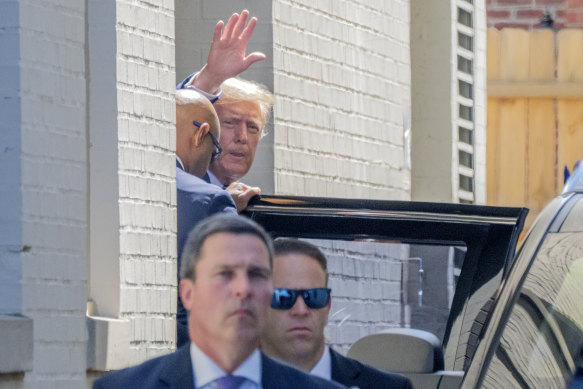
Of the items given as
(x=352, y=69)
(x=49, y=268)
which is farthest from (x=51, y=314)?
(x=352, y=69)

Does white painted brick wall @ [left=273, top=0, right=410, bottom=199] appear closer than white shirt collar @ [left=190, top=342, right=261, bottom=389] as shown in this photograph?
No

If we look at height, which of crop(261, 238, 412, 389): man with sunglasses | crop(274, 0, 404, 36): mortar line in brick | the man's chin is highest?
crop(274, 0, 404, 36): mortar line in brick

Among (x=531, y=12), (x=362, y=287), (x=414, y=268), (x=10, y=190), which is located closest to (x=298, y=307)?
(x=362, y=287)

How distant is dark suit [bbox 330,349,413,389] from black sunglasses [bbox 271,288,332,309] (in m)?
0.15

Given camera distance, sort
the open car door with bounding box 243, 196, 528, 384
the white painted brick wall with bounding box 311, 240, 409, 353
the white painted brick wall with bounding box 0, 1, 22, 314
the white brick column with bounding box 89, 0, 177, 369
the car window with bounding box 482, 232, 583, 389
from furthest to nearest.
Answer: the white brick column with bounding box 89, 0, 177, 369 < the white painted brick wall with bounding box 0, 1, 22, 314 < the open car door with bounding box 243, 196, 528, 384 < the white painted brick wall with bounding box 311, 240, 409, 353 < the car window with bounding box 482, 232, 583, 389

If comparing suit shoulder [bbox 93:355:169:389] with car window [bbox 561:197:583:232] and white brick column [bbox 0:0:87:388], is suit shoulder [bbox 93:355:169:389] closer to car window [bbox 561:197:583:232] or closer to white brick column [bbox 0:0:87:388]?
car window [bbox 561:197:583:232]

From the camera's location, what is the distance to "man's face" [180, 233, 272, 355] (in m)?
2.57

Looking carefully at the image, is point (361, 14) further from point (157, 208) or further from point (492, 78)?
point (492, 78)

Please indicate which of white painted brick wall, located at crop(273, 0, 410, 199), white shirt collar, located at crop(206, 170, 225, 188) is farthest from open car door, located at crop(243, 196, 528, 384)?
white painted brick wall, located at crop(273, 0, 410, 199)

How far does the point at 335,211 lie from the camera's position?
5438 mm

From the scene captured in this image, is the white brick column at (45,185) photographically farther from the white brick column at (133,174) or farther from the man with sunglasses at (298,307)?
the man with sunglasses at (298,307)

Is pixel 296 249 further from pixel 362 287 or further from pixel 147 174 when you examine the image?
pixel 147 174

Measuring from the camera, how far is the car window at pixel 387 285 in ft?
16.9

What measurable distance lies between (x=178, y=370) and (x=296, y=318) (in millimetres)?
589
